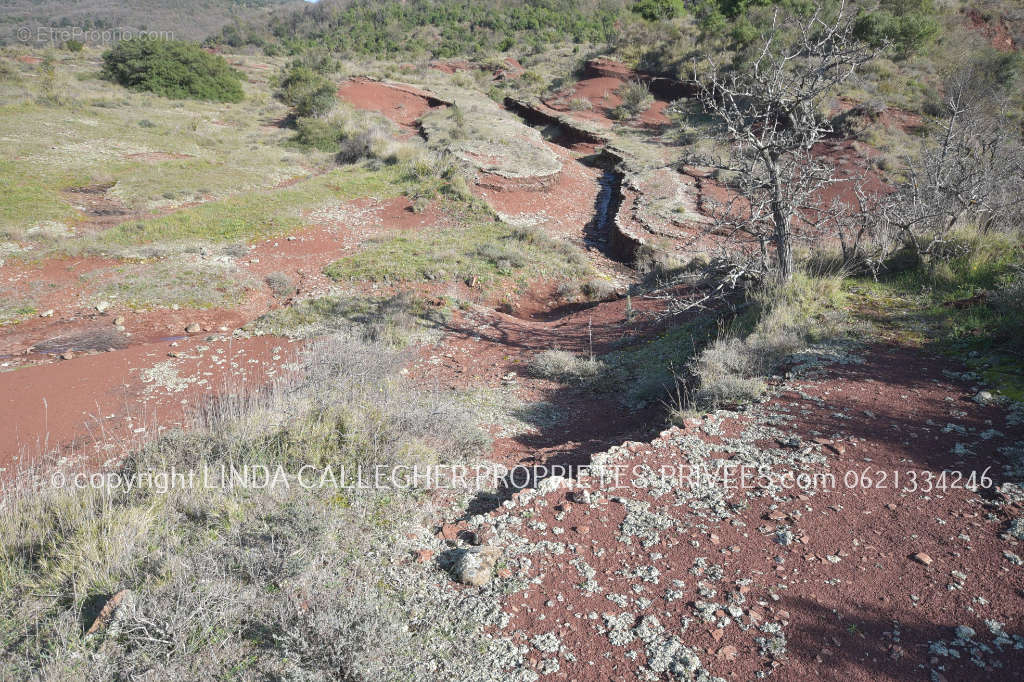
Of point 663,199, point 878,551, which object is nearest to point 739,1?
point 663,199

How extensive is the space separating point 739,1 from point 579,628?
3736cm

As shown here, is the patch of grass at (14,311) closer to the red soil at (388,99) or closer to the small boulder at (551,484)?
the small boulder at (551,484)

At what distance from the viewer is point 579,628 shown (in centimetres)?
249

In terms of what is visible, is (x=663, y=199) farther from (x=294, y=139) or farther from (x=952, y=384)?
(x=294, y=139)

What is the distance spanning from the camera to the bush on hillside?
27.1m

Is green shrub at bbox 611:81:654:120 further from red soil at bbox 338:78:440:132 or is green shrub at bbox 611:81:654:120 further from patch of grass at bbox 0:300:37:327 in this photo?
patch of grass at bbox 0:300:37:327

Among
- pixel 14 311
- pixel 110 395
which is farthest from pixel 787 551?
pixel 14 311

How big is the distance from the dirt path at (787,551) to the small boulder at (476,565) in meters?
0.08

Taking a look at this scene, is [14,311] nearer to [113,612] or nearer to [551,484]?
[113,612]

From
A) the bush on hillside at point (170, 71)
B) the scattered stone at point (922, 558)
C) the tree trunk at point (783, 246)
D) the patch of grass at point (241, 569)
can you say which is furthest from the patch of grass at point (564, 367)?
the bush on hillside at point (170, 71)

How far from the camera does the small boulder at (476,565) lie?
109 inches

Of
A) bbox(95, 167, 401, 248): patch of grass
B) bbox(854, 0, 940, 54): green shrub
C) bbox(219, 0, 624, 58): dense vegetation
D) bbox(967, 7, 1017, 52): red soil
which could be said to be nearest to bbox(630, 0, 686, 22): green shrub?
bbox(219, 0, 624, 58): dense vegetation

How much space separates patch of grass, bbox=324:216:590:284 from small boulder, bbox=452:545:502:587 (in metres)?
7.81

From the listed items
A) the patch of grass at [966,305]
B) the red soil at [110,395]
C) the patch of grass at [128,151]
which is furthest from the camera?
the patch of grass at [128,151]
